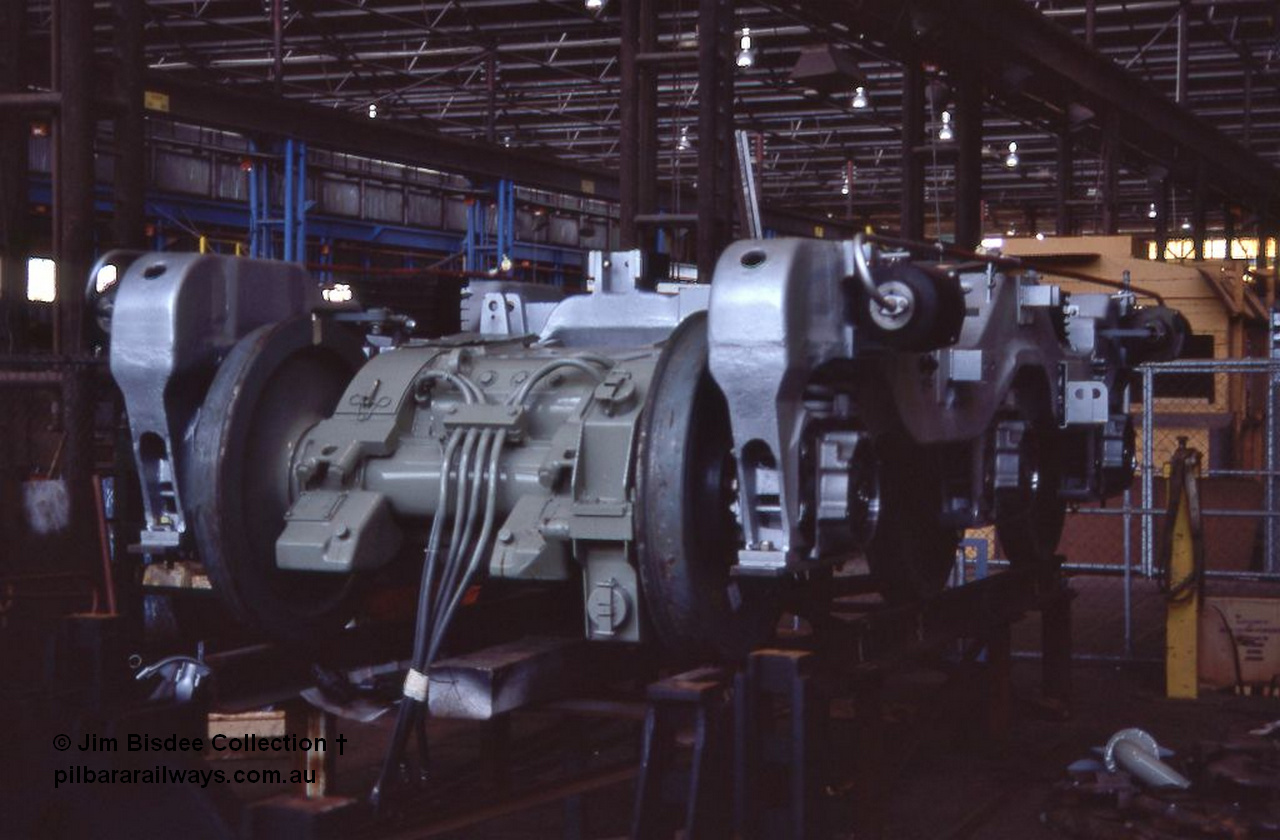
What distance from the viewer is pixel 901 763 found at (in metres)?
4.83

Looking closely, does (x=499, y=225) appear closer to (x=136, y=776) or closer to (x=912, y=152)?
(x=912, y=152)

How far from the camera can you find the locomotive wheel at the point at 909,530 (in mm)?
4676

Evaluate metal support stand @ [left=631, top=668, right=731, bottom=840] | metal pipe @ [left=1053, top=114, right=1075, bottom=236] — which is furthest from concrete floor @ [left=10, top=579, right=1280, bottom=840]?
metal pipe @ [left=1053, top=114, right=1075, bottom=236]

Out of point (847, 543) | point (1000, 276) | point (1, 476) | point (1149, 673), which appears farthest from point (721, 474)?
point (1149, 673)

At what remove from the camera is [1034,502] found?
596 cm

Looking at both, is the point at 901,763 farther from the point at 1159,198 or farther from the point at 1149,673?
the point at 1159,198

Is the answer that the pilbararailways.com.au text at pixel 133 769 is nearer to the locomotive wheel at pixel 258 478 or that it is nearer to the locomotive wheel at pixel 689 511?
the locomotive wheel at pixel 258 478

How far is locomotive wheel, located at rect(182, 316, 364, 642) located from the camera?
4203mm

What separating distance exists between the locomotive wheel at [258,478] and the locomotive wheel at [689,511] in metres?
1.17

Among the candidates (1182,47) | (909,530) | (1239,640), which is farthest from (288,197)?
(909,530)

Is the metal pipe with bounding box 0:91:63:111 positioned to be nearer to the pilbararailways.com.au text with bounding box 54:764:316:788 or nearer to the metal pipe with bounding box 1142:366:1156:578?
the pilbararailways.com.au text with bounding box 54:764:316:788

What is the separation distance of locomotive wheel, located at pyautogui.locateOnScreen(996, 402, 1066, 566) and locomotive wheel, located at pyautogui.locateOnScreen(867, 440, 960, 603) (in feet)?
1.38

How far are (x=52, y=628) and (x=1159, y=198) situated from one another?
17.8 m

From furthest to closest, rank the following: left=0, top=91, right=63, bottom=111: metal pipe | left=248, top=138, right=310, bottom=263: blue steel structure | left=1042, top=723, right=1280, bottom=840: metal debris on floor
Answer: left=248, top=138, right=310, bottom=263: blue steel structure, left=0, top=91, right=63, bottom=111: metal pipe, left=1042, top=723, right=1280, bottom=840: metal debris on floor
